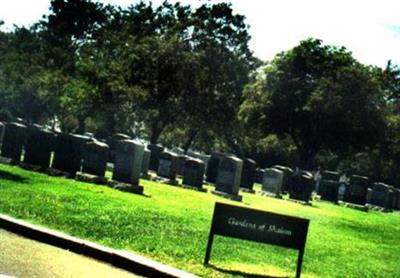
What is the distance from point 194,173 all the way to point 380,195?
57.7ft

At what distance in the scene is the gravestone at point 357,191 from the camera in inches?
1452

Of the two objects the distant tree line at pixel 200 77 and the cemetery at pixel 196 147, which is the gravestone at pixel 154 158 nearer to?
the cemetery at pixel 196 147

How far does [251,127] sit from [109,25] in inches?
642

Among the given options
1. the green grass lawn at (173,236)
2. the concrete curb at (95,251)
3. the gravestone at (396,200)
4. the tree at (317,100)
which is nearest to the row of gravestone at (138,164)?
the gravestone at (396,200)

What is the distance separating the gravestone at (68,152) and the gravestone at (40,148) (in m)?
0.38

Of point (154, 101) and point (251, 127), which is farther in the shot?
point (251, 127)

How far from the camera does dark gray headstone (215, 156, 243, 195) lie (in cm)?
2595

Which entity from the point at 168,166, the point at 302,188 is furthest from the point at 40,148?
the point at 302,188

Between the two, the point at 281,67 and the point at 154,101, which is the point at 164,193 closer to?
the point at 154,101

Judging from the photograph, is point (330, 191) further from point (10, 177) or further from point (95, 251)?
point (95, 251)

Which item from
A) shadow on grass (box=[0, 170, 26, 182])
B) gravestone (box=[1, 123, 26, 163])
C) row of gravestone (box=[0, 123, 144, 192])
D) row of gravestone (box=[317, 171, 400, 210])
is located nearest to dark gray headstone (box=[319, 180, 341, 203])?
row of gravestone (box=[317, 171, 400, 210])

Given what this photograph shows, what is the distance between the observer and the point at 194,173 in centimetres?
2711

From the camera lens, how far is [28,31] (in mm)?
65750

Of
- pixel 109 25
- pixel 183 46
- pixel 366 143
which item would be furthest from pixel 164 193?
pixel 109 25
